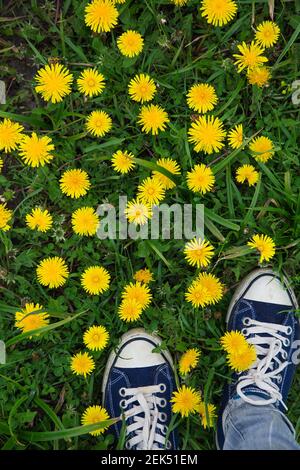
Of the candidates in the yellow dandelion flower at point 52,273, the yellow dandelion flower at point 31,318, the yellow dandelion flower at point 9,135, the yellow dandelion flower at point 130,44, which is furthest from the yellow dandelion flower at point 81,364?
the yellow dandelion flower at point 130,44

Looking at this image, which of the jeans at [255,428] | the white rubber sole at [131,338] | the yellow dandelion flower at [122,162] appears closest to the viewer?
the jeans at [255,428]

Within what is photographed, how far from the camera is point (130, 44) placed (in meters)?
2.04

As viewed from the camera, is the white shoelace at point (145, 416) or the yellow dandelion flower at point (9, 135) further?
the white shoelace at point (145, 416)

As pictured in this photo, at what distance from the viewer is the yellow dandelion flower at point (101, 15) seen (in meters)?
2.01

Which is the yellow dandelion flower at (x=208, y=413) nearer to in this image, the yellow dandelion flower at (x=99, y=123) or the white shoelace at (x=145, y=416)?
the white shoelace at (x=145, y=416)

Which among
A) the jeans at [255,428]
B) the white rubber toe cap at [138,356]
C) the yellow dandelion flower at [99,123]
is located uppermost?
the yellow dandelion flower at [99,123]

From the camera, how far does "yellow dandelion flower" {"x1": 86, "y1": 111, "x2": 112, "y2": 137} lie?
205 centimetres

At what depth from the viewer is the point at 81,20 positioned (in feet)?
7.04

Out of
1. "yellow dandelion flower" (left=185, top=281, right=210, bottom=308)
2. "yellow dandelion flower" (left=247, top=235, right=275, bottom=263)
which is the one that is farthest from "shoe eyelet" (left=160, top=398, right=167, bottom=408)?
"yellow dandelion flower" (left=247, top=235, right=275, bottom=263)

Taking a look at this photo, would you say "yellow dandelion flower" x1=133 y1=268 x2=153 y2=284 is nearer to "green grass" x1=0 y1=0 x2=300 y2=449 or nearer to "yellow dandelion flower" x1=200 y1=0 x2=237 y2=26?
"green grass" x1=0 y1=0 x2=300 y2=449

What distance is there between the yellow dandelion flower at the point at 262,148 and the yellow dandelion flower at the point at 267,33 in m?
0.37

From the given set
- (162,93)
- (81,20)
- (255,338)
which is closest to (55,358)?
(255,338)

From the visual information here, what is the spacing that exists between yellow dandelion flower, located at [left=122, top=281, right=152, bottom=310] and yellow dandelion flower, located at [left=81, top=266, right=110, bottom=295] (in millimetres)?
80

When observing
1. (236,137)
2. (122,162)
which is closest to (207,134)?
(236,137)
